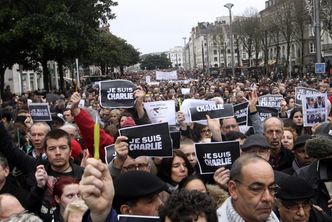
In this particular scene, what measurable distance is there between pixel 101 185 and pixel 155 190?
117 centimetres

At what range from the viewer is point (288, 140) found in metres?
6.85

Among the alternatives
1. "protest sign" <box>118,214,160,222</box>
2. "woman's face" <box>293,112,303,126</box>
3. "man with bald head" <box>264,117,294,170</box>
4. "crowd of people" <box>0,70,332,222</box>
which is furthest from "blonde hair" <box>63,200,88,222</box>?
"woman's face" <box>293,112,303,126</box>

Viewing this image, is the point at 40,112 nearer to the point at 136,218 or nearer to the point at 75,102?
the point at 75,102

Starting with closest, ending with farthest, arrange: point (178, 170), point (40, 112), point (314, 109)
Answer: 1. point (178, 170)
2. point (314, 109)
3. point (40, 112)

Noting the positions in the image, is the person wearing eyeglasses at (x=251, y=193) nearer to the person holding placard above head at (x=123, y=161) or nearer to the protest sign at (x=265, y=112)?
the person holding placard above head at (x=123, y=161)

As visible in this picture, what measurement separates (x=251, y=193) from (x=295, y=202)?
2.46ft

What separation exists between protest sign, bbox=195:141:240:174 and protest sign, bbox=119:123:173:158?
347mm

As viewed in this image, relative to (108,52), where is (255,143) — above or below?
below

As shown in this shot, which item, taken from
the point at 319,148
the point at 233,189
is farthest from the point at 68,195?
the point at 319,148

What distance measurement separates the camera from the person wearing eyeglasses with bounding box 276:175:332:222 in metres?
4.04

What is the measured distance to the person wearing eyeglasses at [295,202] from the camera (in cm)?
404

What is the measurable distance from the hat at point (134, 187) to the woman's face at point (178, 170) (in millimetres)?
1442

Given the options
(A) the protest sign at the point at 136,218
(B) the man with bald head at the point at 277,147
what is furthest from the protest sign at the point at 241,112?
(A) the protest sign at the point at 136,218

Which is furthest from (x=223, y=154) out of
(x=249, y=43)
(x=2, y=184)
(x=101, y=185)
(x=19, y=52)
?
(x=249, y=43)
